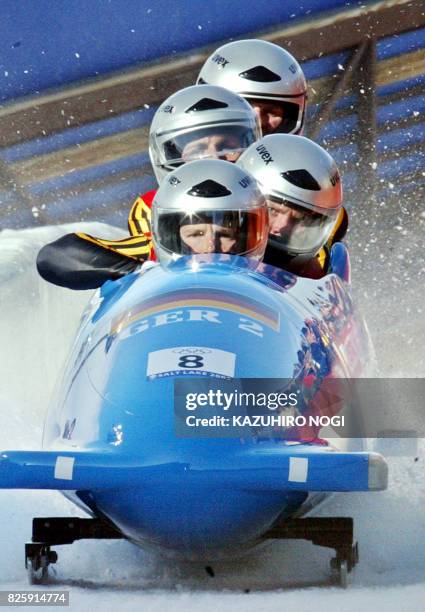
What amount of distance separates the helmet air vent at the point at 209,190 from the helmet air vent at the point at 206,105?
4.27 ft

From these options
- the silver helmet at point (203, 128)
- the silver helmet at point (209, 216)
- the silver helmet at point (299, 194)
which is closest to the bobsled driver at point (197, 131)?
the silver helmet at point (203, 128)

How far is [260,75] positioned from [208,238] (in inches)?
83.1

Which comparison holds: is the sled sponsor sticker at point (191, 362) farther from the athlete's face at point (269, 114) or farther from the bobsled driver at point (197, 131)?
the athlete's face at point (269, 114)

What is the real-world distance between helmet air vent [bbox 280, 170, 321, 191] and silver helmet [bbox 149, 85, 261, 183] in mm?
613

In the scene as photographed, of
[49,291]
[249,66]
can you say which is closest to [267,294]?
[249,66]

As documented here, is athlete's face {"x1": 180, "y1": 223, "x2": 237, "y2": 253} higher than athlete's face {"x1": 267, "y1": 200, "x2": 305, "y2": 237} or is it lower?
lower

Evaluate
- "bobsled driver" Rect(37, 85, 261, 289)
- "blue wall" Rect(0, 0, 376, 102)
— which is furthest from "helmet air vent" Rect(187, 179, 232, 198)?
"blue wall" Rect(0, 0, 376, 102)

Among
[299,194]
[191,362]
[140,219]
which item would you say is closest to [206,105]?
[140,219]

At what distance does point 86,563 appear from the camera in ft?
11.4

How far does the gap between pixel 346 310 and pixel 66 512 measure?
0.99 metres

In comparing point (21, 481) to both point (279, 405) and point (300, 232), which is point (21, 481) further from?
point (300, 232)

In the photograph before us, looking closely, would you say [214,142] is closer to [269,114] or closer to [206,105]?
[206,105]

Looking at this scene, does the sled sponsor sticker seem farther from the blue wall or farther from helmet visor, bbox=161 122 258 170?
the blue wall

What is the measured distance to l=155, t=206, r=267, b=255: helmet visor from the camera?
12.3 ft
